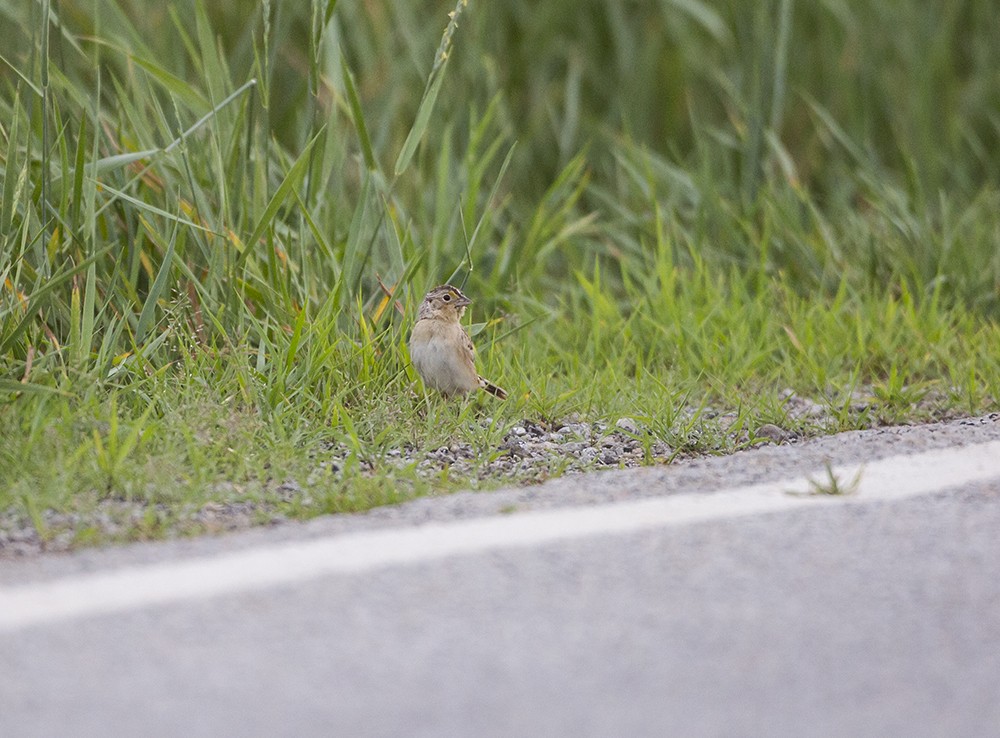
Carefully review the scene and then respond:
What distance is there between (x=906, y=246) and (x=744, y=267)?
2.43 ft

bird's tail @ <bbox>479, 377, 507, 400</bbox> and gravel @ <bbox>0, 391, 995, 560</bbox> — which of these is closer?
gravel @ <bbox>0, 391, 995, 560</bbox>

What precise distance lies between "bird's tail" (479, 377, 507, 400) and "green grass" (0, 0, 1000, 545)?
0.08 meters

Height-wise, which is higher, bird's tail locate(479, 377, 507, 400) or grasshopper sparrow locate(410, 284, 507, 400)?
grasshopper sparrow locate(410, 284, 507, 400)

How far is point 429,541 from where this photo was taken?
12.0ft

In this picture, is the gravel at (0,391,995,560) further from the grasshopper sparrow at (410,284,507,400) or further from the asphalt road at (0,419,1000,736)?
the asphalt road at (0,419,1000,736)

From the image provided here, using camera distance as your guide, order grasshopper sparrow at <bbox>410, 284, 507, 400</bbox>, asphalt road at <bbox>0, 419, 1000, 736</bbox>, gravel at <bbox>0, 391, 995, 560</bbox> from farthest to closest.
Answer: grasshopper sparrow at <bbox>410, 284, 507, 400</bbox> → gravel at <bbox>0, 391, 995, 560</bbox> → asphalt road at <bbox>0, 419, 1000, 736</bbox>

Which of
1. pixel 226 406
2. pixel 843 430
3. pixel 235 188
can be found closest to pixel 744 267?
pixel 843 430

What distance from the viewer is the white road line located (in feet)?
10.7

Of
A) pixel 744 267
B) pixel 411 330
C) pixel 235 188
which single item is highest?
pixel 235 188

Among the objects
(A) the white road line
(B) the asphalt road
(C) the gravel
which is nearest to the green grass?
(C) the gravel

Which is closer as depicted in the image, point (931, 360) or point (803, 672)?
point (803, 672)

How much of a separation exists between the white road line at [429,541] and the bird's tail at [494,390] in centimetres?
140

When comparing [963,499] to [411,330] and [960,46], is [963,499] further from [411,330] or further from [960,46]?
[960,46]

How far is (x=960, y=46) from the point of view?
913 centimetres
